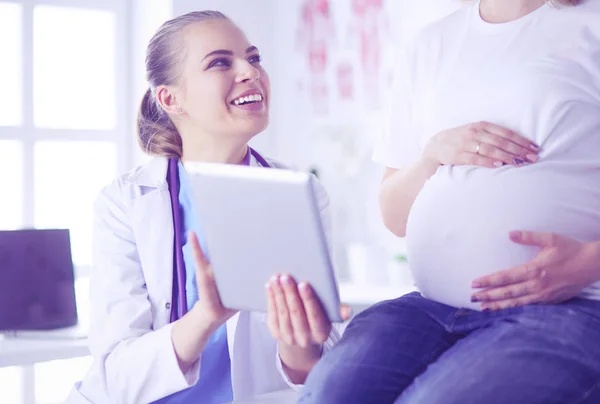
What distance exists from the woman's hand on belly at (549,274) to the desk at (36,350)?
1007 millimetres

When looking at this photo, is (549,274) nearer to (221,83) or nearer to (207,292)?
(207,292)

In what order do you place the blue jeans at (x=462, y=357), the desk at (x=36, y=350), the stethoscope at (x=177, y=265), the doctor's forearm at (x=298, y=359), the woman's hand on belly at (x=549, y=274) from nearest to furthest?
the blue jeans at (x=462, y=357) < the woman's hand on belly at (x=549, y=274) < the doctor's forearm at (x=298, y=359) < the stethoscope at (x=177, y=265) < the desk at (x=36, y=350)

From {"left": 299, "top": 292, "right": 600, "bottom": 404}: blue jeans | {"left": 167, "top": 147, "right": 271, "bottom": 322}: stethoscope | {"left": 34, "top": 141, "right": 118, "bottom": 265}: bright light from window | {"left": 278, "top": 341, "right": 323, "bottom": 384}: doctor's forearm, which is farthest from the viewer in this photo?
{"left": 34, "top": 141, "right": 118, "bottom": 265}: bright light from window

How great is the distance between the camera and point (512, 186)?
1.18 meters

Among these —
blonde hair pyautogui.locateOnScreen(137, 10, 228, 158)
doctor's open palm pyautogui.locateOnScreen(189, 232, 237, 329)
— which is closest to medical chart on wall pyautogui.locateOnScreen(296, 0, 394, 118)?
blonde hair pyautogui.locateOnScreen(137, 10, 228, 158)

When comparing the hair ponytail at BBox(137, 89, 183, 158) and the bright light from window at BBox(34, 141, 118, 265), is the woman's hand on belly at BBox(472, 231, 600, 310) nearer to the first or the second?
the hair ponytail at BBox(137, 89, 183, 158)

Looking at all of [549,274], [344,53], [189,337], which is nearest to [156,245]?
[189,337]

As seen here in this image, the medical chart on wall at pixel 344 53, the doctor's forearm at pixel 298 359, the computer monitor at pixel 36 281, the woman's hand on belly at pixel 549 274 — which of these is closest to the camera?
the woman's hand on belly at pixel 549 274

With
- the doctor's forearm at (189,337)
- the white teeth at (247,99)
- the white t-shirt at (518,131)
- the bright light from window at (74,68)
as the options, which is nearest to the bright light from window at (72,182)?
the bright light from window at (74,68)

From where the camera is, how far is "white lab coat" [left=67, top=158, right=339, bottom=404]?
140 centimetres

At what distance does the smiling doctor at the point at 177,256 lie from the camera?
1406mm

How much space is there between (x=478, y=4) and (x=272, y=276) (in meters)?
0.65

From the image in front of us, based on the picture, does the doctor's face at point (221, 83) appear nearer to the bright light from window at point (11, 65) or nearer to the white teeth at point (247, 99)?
the white teeth at point (247, 99)

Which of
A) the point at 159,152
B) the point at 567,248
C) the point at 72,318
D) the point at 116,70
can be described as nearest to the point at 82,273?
the point at 116,70
